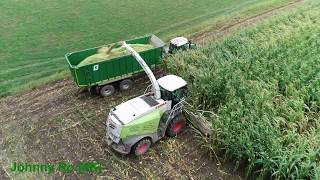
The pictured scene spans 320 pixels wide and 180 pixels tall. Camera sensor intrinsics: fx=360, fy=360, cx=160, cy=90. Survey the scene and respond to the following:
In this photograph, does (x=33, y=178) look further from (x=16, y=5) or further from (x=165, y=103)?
(x=16, y=5)

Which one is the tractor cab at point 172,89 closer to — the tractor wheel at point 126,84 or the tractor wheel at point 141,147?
the tractor wheel at point 141,147

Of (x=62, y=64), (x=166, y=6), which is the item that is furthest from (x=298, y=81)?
(x=166, y=6)

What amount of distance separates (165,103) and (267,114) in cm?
286

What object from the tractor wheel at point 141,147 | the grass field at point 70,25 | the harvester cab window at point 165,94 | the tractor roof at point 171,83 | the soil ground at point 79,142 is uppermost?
the tractor roof at point 171,83

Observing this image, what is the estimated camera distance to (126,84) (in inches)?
518

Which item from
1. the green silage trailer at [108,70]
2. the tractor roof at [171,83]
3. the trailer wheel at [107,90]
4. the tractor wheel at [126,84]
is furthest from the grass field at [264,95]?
the trailer wheel at [107,90]

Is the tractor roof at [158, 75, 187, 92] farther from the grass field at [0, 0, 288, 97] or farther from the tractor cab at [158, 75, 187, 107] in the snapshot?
the grass field at [0, 0, 288, 97]

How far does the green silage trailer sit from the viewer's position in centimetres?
1199

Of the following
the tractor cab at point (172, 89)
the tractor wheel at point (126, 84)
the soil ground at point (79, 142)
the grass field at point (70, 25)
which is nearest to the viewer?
the soil ground at point (79, 142)

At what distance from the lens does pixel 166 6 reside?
67.2ft

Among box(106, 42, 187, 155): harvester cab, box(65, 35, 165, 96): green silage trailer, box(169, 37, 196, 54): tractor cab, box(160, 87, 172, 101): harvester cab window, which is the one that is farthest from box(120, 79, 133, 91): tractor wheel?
box(160, 87, 172, 101): harvester cab window

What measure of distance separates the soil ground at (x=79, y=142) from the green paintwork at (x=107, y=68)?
30.3 inches

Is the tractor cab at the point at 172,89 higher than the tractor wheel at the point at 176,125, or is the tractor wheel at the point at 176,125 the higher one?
the tractor cab at the point at 172,89

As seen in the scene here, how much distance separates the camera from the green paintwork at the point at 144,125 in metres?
9.63
